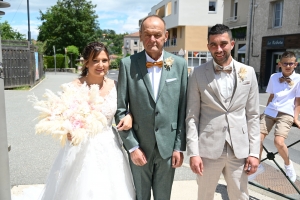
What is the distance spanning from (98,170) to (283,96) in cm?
282

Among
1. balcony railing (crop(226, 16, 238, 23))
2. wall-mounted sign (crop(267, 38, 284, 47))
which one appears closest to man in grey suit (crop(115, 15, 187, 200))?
wall-mounted sign (crop(267, 38, 284, 47))

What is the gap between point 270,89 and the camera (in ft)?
14.7

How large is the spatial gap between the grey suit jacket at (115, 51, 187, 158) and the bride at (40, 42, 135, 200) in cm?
45

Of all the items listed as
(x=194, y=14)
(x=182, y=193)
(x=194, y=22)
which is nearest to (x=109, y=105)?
(x=182, y=193)

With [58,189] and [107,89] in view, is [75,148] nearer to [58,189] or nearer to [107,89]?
[58,189]

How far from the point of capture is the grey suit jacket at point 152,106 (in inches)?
111

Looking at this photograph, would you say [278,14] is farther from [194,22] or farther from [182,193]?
[182,193]

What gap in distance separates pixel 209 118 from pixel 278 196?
87.8 inches

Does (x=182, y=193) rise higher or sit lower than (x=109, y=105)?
lower

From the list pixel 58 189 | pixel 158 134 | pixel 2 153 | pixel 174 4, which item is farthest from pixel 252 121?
pixel 174 4

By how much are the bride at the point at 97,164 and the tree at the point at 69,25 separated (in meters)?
46.9

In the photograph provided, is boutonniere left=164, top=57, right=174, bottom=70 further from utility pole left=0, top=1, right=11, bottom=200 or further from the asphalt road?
the asphalt road

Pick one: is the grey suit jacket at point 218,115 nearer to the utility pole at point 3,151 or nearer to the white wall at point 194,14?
the utility pole at point 3,151

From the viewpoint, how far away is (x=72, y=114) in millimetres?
3006
